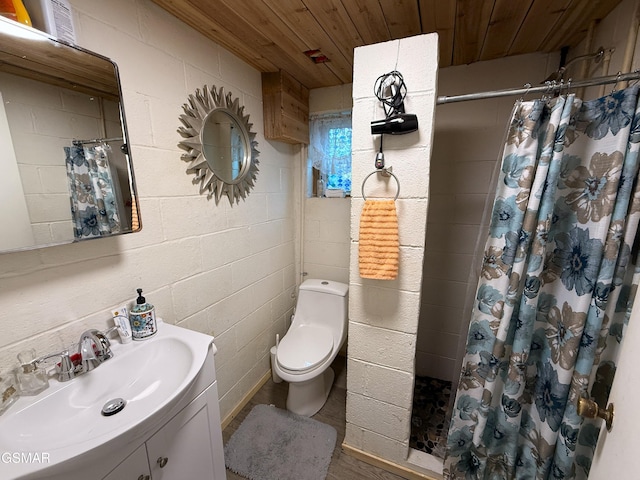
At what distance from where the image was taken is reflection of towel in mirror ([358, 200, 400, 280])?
1.09 meters

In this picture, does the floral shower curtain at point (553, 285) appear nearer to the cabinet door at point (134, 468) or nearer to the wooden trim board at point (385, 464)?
the wooden trim board at point (385, 464)

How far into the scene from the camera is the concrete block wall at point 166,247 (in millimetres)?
845

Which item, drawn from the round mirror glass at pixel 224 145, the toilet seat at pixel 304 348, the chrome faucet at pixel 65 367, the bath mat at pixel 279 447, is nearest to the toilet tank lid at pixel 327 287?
the toilet seat at pixel 304 348

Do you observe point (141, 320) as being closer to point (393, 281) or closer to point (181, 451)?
point (181, 451)

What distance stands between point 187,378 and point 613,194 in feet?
4.86

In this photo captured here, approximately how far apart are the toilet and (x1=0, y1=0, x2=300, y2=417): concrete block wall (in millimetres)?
269

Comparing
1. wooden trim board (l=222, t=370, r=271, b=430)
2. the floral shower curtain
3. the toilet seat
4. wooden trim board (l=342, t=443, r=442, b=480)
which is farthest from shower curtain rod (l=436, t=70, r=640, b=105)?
wooden trim board (l=222, t=370, r=271, b=430)

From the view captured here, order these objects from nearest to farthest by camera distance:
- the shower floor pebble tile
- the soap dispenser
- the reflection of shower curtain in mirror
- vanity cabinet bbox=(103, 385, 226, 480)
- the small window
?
vanity cabinet bbox=(103, 385, 226, 480)
the reflection of shower curtain in mirror
the soap dispenser
the shower floor pebble tile
the small window

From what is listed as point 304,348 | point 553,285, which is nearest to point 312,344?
point 304,348

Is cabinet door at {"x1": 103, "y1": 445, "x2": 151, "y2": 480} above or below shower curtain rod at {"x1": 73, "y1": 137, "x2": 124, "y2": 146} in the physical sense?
below

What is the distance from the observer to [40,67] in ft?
2.54

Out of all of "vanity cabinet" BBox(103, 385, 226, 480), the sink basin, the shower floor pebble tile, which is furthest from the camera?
the shower floor pebble tile

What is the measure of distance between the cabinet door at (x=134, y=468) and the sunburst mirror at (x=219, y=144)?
41.9 inches

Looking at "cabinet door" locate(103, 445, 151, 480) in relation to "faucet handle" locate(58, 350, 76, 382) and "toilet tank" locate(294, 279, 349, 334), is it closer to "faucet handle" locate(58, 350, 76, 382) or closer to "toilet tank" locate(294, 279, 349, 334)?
"faucet handle" locate(58, 350, 76, 382)
